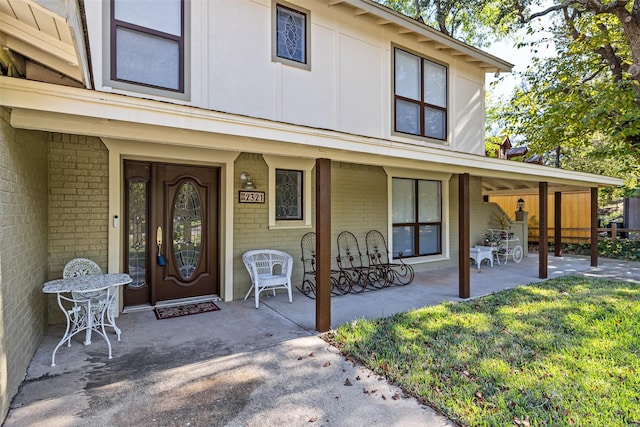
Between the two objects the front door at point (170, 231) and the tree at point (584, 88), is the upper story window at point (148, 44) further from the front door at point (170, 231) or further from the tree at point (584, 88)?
the tree at point (584, 88)

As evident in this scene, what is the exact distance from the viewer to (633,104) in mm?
9500

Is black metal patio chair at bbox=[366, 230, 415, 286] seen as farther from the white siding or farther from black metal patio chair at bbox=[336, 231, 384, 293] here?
the white siding

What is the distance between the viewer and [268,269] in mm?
5895

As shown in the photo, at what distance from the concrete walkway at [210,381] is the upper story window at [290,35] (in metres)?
4.09

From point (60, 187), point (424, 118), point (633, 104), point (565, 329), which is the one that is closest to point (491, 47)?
point (633, 104)

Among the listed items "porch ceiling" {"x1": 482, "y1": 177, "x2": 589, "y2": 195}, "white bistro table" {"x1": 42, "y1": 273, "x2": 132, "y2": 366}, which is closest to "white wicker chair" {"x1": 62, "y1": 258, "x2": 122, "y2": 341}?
"white bistro table" {"x1": 42, "y1": 273, "x2": 132, "y2": 366}

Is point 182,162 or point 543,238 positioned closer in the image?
point 182,162

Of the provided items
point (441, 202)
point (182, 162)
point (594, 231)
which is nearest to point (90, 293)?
point (182, 162)

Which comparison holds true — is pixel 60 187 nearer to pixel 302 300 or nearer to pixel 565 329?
pixel 302 300

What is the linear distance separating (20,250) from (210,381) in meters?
2.01

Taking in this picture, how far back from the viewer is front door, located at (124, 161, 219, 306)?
16.6 feet

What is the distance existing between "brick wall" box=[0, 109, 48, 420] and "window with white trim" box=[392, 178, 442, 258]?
6.04 meters

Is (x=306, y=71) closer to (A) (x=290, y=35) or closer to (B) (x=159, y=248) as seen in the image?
(A) (x=290, y=35)

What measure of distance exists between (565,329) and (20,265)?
19.2 ft
